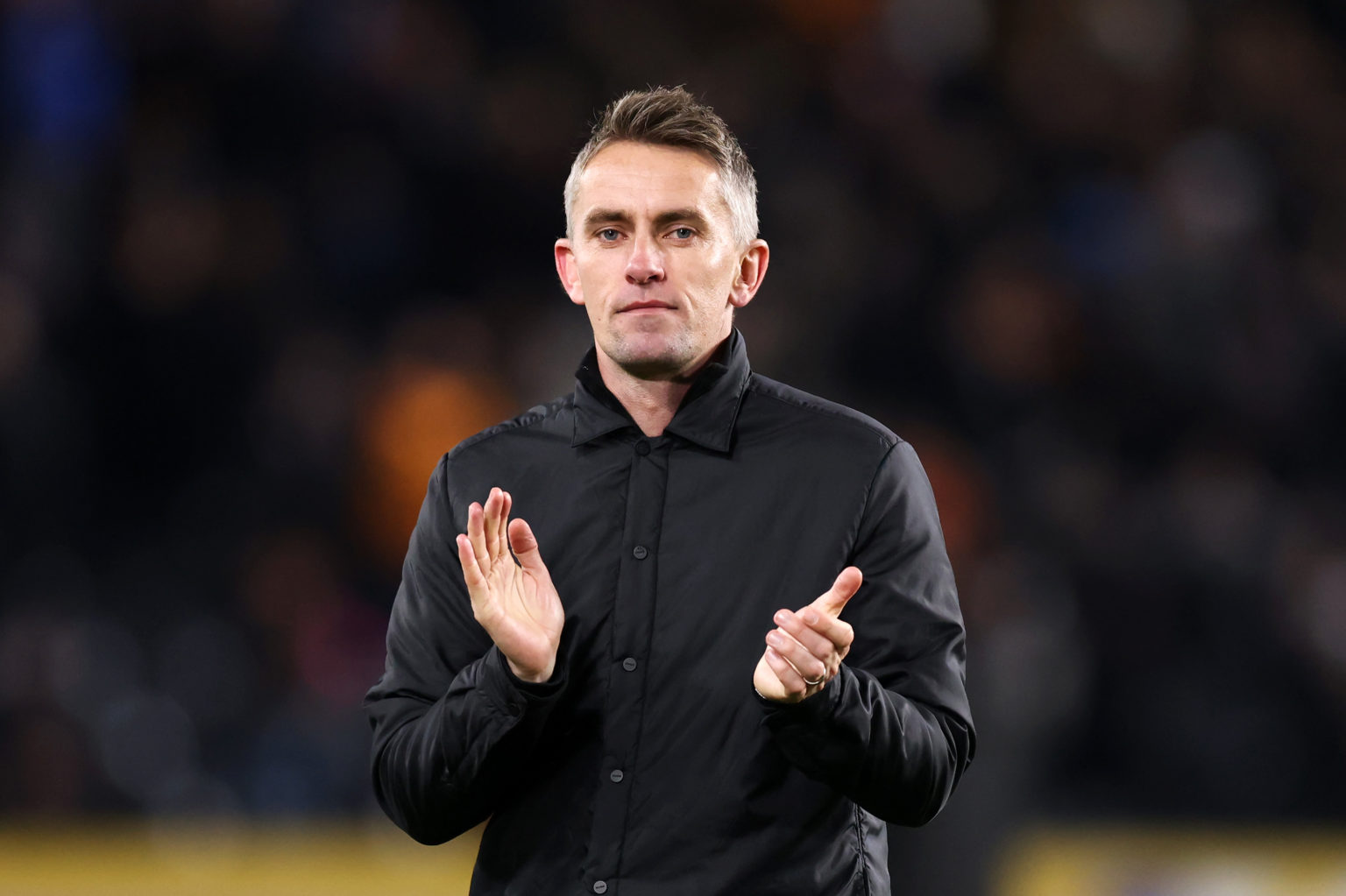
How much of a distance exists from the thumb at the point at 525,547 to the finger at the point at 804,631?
1.27 feet

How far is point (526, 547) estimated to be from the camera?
8.11 ft

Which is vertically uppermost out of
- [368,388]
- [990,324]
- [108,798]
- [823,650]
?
[990,324]

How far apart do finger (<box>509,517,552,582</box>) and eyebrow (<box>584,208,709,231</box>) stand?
49 cm

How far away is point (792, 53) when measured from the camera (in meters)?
8.77

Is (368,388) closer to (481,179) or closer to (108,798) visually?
(481,179)

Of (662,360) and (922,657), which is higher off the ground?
(662,360)

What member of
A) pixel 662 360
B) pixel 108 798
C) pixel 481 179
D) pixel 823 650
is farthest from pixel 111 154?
pixel 823 650

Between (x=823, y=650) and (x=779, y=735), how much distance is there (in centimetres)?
16

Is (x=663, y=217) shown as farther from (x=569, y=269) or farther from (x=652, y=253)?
(x=569, y=269)

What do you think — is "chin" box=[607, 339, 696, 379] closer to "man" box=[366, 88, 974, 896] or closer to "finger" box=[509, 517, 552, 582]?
"man" box=[366, 88, 974, 896]

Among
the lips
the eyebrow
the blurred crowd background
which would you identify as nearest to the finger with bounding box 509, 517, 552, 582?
the lips

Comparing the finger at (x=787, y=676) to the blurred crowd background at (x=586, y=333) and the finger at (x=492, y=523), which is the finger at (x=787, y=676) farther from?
the blurred crowd background at (x=586, y=333)

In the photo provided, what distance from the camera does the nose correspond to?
2607mm

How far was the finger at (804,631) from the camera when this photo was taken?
2.29 metres
